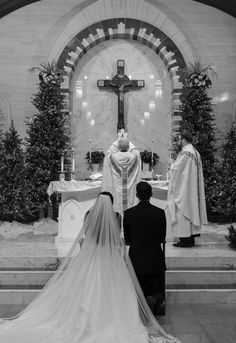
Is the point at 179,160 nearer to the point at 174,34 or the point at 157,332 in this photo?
the point at 157,332

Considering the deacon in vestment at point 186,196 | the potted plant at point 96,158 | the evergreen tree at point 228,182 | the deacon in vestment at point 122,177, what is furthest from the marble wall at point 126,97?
the deacon in vestment at point 186,196

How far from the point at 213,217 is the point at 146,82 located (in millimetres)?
4523

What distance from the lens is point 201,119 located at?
1125cm

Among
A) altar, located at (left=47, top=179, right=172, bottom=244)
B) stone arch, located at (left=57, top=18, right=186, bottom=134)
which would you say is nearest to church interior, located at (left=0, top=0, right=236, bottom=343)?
stone arch, located at (left=57, top=18, right=186, bottom=134)

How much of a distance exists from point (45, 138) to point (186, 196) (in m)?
5.27

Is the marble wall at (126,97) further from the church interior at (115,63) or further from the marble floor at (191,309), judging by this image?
the marble floor at (191,309)

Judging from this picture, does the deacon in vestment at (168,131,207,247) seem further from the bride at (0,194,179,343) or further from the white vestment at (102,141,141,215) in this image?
the bride at (0,194,179,343)

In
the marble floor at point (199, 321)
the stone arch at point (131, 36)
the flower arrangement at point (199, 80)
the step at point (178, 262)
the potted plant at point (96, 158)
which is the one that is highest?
the stone arch at point (131, 36)

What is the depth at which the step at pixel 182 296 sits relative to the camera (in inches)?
216

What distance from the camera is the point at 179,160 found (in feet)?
→ 23.7

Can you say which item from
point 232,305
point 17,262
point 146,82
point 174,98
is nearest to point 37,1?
point 146,82

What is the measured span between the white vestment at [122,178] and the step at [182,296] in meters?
2.65

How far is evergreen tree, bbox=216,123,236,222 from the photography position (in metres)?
10.7

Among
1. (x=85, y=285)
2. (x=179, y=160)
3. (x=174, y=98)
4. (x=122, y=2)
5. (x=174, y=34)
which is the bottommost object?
(x=85, y=285)
